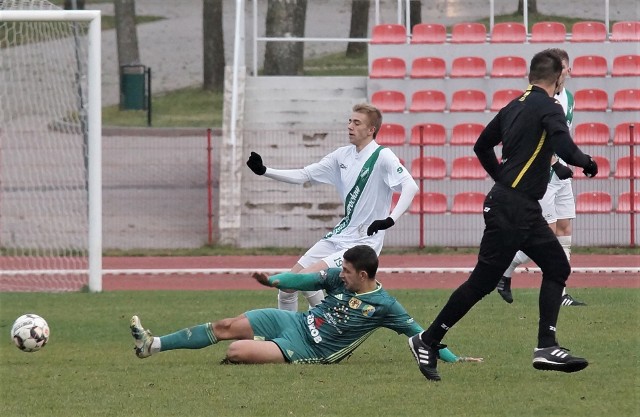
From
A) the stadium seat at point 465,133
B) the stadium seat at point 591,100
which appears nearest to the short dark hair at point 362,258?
the stadium seat at point 465,133

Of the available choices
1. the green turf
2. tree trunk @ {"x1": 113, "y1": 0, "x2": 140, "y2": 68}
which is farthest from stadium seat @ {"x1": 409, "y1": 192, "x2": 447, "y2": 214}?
tree trunk @ {"x1": 113, "y1": 0, "x2": 140, "y2": 68}

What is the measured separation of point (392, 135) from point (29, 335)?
1255 centimetres

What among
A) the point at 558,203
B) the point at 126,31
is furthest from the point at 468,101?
the point at 126,31

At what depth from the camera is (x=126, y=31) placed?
35312mm

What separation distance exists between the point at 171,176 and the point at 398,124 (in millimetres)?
4924

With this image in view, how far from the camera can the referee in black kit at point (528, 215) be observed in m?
8.05

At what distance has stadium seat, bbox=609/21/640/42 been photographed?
75.9 feet

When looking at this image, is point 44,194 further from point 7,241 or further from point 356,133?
point 356,133

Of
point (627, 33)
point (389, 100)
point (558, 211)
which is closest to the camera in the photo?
point (558, 211)

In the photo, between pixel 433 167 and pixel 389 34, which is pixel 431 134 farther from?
pixel 389 34

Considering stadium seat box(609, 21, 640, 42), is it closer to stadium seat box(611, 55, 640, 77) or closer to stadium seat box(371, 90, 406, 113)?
stadium seat box(611, 55, 640, 77)

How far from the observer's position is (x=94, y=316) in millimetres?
12742

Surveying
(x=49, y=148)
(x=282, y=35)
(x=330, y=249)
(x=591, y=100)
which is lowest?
(x=330, y=249)

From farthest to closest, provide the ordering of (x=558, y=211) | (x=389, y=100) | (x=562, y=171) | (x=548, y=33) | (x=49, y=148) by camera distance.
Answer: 1. (x=548, y=33)
2. (x=389, y=100)
3. (x=49, y=148)
4. (x=558, y=211)
5. (x=562, y=171)
